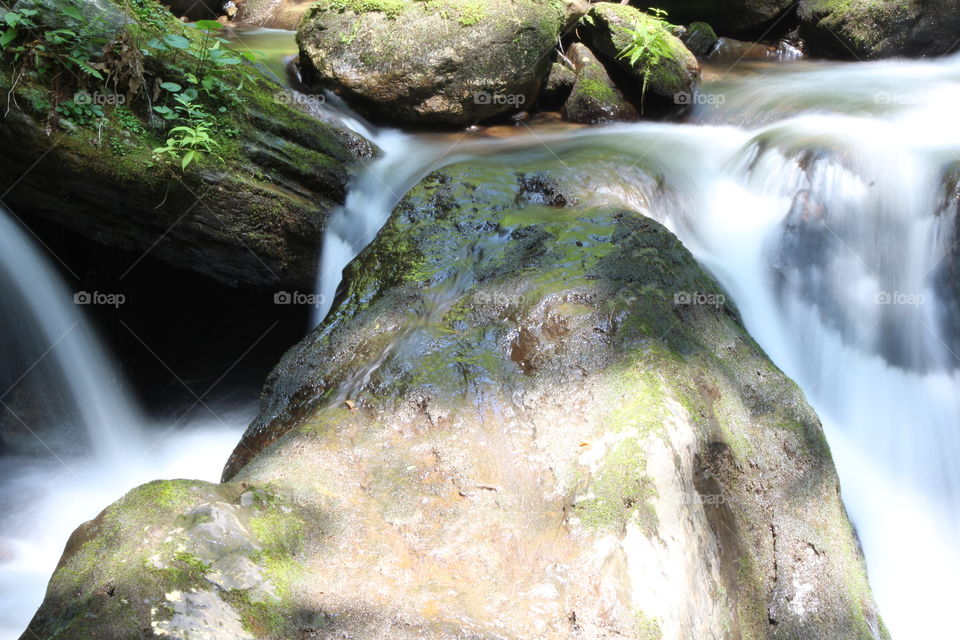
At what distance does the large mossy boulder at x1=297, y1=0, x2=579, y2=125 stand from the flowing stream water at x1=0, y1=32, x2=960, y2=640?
692 mm

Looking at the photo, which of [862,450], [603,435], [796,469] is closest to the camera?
[603,435]

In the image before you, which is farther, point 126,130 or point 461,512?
point 126,130

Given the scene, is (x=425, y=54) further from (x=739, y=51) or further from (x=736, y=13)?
(x=736, y=13)

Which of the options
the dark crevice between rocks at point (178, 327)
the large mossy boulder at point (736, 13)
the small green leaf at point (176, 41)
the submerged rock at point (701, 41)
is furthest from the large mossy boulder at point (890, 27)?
the small green leaf at point (176, 41)

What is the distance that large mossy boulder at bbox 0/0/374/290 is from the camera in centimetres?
427

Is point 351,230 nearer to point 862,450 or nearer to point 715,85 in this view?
point 862,450

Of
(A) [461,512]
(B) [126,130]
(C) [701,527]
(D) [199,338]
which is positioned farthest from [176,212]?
(C) [701,527]

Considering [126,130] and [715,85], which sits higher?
[715,85]

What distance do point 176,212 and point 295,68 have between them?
275 cm

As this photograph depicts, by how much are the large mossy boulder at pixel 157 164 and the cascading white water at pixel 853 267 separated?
1.40 ft

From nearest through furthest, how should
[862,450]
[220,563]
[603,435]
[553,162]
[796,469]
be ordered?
[220,563] → [603,435] → [796,469] → [862,450] → [553,162]

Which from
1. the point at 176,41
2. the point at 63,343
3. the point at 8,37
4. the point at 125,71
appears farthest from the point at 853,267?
the point at 8,37

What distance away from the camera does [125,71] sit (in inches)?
175

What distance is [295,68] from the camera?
6707 mm
